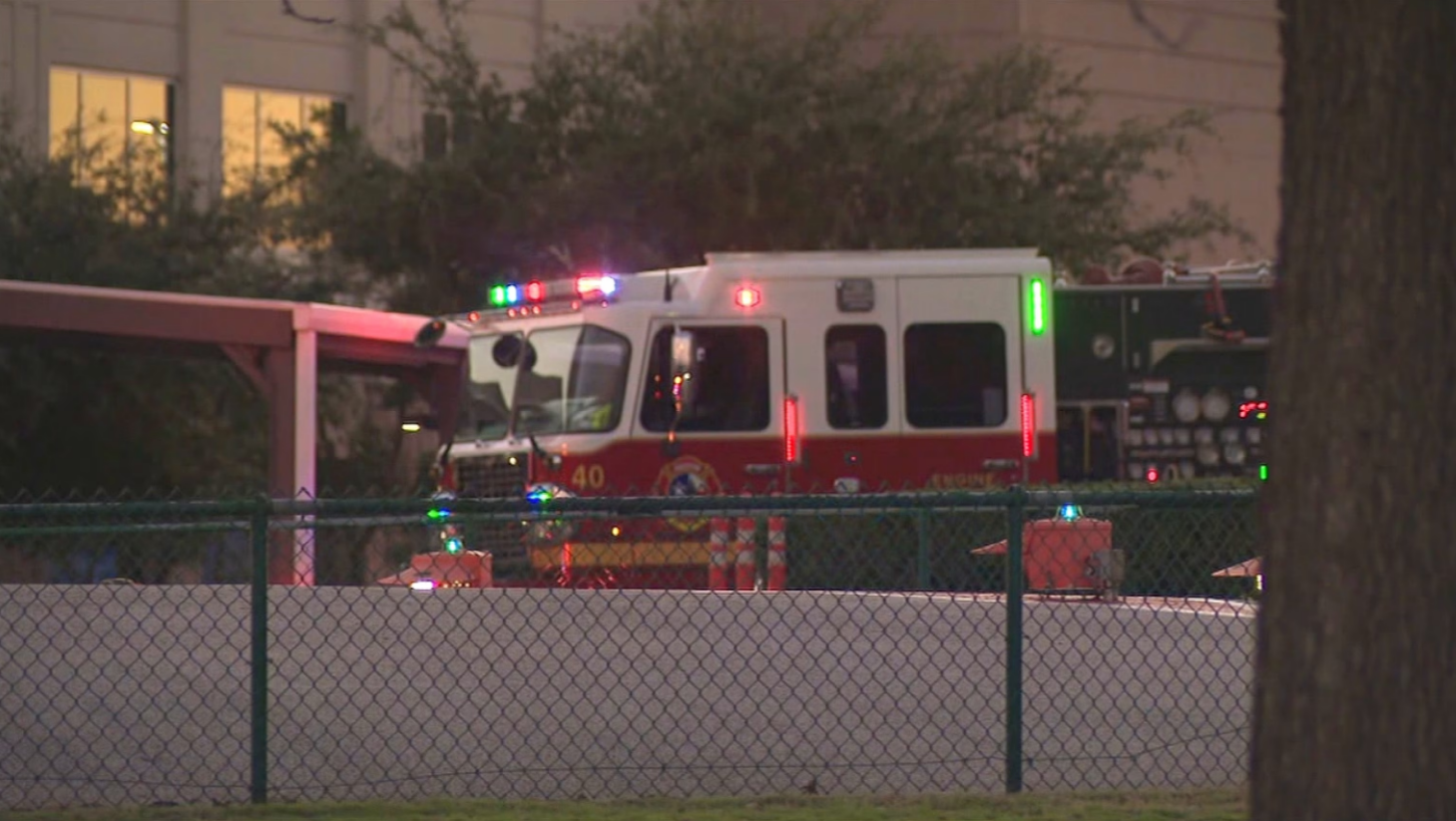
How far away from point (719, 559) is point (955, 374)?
4588 mm

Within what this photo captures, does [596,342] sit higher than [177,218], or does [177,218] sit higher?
[177,218]

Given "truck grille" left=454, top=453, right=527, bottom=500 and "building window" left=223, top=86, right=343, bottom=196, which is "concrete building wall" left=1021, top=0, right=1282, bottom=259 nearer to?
"building window" left=223, top=86, right=343, bottom=196

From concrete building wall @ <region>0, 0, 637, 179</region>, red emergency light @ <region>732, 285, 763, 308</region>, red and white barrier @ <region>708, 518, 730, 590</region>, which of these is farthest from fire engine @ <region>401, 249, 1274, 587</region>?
concrete building wall @ <region>0, 0, 637, 179</region>

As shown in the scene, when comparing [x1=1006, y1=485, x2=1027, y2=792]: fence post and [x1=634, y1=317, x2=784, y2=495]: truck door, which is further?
[x1=634, y1=317, x2=784, y2=495]: truck door

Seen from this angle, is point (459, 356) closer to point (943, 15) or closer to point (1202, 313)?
point (1202, 313)

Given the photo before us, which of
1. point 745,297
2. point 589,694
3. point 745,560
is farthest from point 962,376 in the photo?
point 589,694

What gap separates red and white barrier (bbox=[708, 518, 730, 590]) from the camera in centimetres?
1058

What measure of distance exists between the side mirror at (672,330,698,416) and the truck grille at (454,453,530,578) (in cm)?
126

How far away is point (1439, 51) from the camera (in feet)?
14.7

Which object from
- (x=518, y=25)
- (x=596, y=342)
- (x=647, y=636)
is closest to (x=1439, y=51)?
(x=647, y=636)

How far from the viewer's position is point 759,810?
7.20 meters

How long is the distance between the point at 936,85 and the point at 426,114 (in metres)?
6.93

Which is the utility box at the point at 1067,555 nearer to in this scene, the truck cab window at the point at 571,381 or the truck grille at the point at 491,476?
the truck cab window at the point at 571,381

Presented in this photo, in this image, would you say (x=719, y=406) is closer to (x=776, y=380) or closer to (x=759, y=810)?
(x=776, y=380)
